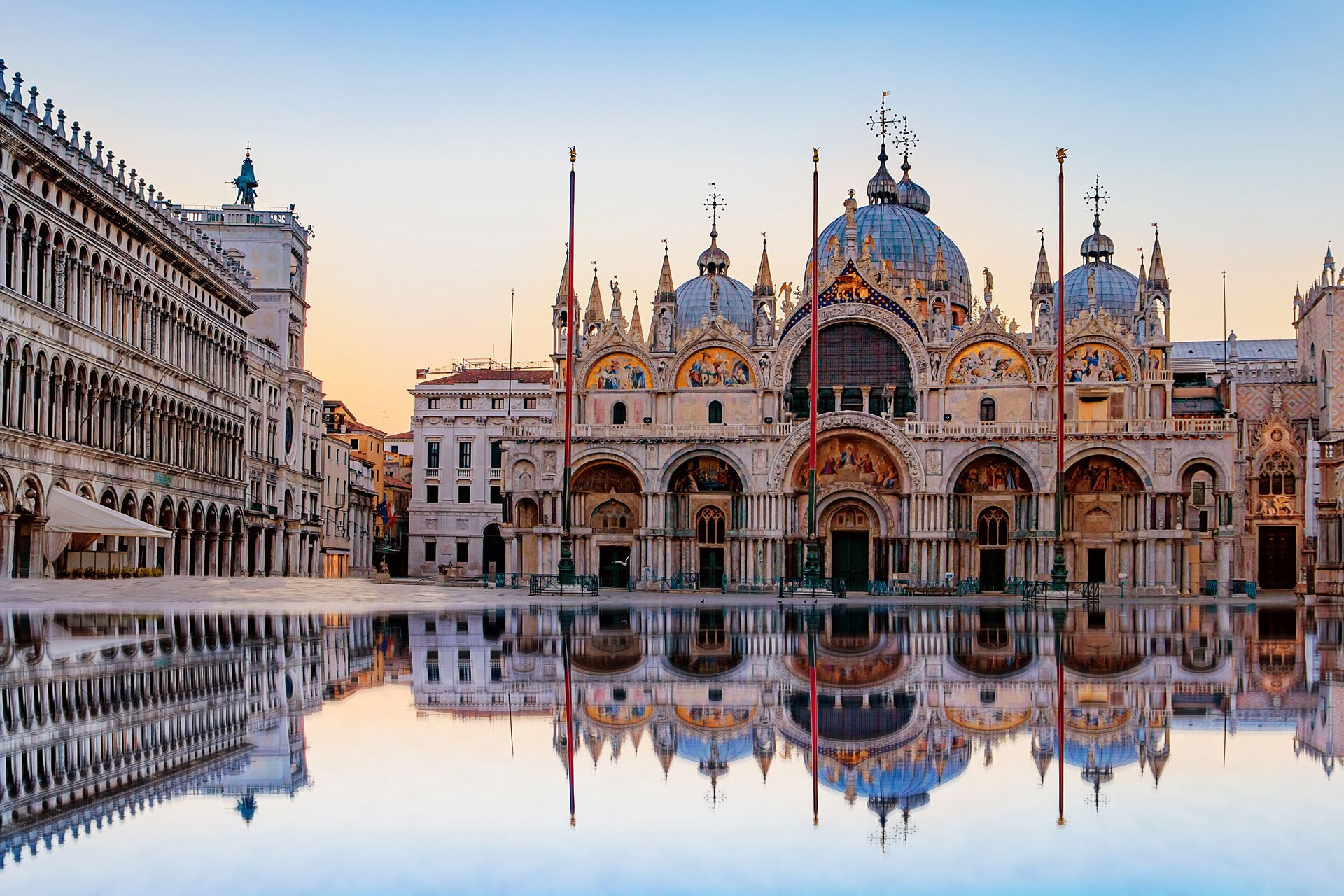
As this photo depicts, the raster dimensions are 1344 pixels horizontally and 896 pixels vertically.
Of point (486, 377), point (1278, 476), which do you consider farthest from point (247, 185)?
point (1278, 476)

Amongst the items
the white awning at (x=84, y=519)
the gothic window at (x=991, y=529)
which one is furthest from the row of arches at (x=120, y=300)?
the gothic window at (x=991, y=529)

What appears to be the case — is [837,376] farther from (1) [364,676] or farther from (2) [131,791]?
(2) [131,791]


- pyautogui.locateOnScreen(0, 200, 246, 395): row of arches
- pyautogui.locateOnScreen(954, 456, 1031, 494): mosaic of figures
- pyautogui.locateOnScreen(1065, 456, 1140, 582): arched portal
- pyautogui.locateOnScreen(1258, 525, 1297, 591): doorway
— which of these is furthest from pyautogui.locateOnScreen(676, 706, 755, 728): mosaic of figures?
pyautogui.locateOnScreen(1258, 525, 1297, 591): doorway

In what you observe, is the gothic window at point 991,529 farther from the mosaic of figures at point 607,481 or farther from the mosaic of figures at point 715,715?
the mosaic of figures at point 715,715

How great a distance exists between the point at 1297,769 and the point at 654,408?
59597mm

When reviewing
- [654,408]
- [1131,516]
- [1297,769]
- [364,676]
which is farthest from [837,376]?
[1297,769]

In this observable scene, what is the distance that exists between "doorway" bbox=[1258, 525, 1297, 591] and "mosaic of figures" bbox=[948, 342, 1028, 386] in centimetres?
2026

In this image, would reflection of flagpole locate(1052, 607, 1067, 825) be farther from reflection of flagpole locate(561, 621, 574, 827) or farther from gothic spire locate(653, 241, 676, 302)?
gothic spire locate(653, 241, 676, 302)

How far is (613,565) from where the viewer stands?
68.4m

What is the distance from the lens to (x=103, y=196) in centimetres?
4909

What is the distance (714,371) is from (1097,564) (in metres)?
19.9

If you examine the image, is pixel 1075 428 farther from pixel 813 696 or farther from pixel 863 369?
pixel 813 696

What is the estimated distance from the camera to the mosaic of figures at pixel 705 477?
67.3 meters

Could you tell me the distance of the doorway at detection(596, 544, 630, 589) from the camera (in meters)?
68.1
